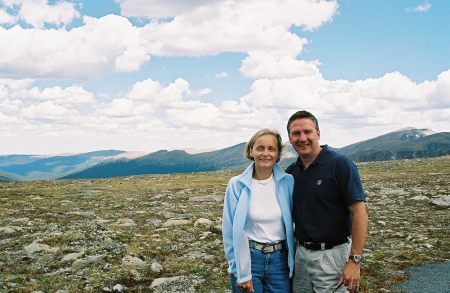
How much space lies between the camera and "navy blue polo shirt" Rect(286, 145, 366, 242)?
5.70m

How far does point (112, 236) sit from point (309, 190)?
11.1 m

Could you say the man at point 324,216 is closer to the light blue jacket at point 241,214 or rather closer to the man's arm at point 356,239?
the man's arm at point 356,239

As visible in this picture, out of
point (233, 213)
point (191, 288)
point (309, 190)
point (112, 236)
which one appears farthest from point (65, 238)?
point (309, 190)

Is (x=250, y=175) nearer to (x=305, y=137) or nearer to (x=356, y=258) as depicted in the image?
(x=305, y=137)

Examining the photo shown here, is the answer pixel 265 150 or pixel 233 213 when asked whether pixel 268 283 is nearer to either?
pixel 233 213

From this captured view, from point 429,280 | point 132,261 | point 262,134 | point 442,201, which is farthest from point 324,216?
point 442,201

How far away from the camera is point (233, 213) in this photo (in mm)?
6094

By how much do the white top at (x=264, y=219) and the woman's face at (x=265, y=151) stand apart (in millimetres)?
436

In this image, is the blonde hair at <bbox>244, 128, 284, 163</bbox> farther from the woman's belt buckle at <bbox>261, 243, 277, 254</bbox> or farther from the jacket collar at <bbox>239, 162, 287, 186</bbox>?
the woman's belt buckle at <bbox>261, 243, 277, 254</bbox>

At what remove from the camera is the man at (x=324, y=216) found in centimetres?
568

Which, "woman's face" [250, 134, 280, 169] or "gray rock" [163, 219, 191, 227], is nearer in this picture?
"woman's face" [250, 134, 280, 169]

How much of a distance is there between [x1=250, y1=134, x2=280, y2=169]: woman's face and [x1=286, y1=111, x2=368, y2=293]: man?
337mm

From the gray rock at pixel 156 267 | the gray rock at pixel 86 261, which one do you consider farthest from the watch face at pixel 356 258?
the gray rock at pixel 86 261

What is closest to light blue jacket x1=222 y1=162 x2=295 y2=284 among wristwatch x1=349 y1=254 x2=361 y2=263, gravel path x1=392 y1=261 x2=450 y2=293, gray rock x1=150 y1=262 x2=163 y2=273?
wristwatch x1=349 y1=254 x2=361 y2=263
